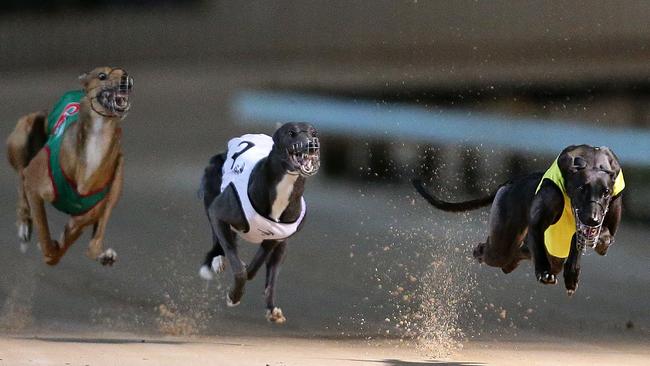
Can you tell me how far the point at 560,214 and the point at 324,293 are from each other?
6.52ft

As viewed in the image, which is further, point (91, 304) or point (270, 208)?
point (91, 304)

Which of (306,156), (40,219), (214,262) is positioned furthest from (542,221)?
(40,219)

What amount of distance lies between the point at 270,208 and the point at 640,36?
320cm

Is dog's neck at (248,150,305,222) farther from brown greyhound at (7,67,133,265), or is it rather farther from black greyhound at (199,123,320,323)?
brown greyhound at (7,67,133,265)

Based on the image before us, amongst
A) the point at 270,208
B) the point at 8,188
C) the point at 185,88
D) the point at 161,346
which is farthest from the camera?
the point at 185,88

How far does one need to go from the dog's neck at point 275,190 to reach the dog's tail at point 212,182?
0.29 metres

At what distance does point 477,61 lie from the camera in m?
7.29

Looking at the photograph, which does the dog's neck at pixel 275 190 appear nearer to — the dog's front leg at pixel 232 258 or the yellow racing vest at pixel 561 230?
the dog's front leg at pixel 232 258

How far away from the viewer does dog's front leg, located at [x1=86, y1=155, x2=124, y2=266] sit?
4.73m

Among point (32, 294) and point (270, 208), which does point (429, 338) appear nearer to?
point (270, 208)

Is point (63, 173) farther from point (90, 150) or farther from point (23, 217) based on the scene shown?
point (23, 217)

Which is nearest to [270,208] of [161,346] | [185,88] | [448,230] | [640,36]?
[161,346]

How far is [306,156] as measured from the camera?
4293 millimetres

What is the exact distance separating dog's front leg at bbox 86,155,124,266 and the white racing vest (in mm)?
334
